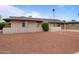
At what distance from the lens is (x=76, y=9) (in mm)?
4746

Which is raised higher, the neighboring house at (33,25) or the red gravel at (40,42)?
the neighboring house at (33,25)

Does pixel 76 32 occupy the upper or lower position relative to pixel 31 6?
lower

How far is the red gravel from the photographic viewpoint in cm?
470

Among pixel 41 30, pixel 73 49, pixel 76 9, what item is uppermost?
pixel 76 9

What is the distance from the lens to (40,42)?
476 centimetres

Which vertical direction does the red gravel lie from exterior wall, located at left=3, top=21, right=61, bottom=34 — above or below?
below

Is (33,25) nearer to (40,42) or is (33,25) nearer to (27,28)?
(27,28)

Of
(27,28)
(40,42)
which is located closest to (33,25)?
(27,28)

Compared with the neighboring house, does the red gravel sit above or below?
A: below

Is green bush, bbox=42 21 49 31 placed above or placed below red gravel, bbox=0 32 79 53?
above

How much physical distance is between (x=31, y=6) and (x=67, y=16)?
2.16ft

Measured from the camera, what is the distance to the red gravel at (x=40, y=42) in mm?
4699
